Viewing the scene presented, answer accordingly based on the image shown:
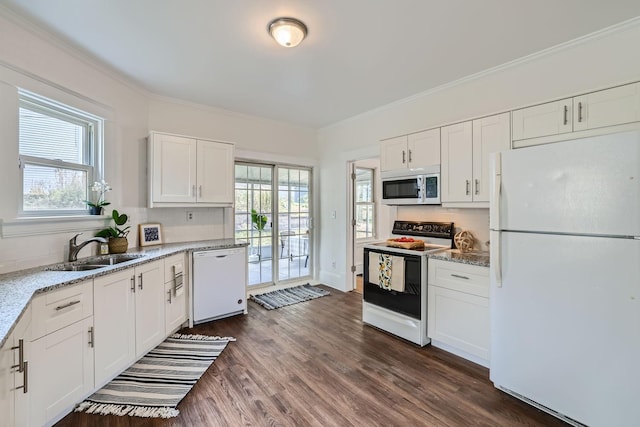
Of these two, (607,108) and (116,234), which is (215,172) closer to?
(116,234)

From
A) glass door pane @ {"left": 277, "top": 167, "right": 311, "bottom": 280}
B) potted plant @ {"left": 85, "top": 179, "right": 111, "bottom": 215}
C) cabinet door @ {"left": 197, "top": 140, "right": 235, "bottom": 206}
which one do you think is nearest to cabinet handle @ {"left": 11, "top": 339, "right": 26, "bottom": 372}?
potted plant @ {"left": 85, "top": 179, "right": 111, "bottom": 215}

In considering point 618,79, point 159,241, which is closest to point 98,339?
point 159,241

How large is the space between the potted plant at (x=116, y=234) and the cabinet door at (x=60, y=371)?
104 cm

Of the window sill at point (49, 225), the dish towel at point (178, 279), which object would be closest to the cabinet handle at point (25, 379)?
the window sill at point (49, 225)

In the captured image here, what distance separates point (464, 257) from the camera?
8.48 feet

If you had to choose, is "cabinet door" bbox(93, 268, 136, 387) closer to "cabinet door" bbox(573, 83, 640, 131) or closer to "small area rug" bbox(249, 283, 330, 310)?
"small area rug" bbox(249, 283, 330, 310)

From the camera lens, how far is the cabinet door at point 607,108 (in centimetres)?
191

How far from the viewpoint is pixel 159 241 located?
3434 mm

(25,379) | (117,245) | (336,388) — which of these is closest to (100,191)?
(117,245)

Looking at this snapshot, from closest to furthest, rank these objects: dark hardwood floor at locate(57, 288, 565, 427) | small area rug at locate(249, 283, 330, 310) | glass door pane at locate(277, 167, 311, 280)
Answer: dark hardwood floor at locate(57, 288, 565, 427)
small area rug at locate(249, 283, 330, 310)
glass door pane at locate(277, 167, 311, 280)

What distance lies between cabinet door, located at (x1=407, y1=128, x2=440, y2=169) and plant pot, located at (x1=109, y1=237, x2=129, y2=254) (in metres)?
3.10

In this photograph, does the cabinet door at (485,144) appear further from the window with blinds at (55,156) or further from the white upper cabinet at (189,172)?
the window with blinds at (55,156)

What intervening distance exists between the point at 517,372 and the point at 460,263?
859 mm

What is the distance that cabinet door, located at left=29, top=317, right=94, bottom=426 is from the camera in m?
1.61
